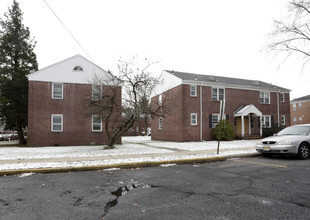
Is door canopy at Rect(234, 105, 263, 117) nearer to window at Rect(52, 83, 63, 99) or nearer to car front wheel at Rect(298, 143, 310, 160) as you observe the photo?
car front wheel at Rect(298, 143, 310, 160)

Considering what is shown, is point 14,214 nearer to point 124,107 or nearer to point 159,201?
point 159,201

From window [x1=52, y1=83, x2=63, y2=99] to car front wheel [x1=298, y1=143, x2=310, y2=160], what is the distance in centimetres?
1700

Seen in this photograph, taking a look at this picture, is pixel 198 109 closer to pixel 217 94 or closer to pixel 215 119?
pixel 215 119

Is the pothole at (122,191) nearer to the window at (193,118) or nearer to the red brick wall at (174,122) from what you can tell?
the red brick wall at (174,122)

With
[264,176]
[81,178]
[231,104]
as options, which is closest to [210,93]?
[231,104]

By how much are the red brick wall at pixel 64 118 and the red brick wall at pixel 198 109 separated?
7.36m

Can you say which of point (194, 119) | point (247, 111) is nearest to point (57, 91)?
point (194, 119)

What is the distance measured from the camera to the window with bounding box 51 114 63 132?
679 inches

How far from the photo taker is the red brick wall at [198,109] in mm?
20141

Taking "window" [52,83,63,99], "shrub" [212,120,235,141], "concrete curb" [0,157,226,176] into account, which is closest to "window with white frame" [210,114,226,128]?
"shrub" [212,120,235,141]

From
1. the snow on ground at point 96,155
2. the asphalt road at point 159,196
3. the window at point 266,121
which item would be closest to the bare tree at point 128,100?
the snow on ground at point 96,155

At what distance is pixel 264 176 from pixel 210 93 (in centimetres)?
1643

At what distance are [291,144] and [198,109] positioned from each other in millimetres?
12283

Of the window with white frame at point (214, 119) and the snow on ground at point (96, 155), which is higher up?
the window with white frame at point (214, 119)
